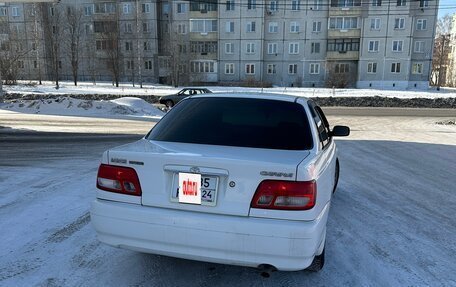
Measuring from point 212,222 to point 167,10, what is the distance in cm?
6089

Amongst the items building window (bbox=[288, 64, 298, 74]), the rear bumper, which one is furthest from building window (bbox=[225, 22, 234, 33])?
the rear bumper

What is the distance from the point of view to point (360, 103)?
90.2 ft

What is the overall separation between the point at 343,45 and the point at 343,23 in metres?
2.90

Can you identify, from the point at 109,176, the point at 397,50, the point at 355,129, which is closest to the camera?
the point at 109,176

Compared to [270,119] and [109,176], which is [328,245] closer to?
[270,119]

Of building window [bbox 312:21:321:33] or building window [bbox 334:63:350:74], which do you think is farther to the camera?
building window [bbox 334:63:350:74]

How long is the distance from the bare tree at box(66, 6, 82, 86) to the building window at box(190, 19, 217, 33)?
17.5 metres

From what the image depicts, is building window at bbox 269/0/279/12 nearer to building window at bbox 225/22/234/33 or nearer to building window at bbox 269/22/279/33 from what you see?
building window at bbox 269/22/279/33

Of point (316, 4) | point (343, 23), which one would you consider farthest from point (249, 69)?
point (343, 23)

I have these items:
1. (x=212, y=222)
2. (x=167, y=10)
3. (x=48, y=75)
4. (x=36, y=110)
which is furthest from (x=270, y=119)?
(x=48, y=75)

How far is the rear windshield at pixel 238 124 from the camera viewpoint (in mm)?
3506

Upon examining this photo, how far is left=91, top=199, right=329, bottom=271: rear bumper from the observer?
2758 millimetres

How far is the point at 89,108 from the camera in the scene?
736 inches

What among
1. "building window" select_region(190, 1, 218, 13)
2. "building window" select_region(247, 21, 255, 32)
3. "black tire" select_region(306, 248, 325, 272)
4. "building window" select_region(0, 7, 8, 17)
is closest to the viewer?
"black tire" select_region(306, 248, 325, 272)
